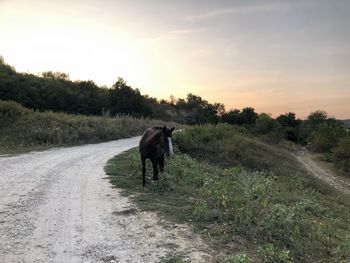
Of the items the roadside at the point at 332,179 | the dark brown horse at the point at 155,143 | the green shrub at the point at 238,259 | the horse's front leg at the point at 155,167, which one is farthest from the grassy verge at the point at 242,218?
the roadside at the point at 332,179

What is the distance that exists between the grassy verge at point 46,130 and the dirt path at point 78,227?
38.5 feet

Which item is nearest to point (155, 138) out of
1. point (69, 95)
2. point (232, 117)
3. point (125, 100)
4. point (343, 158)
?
point (343, 158)

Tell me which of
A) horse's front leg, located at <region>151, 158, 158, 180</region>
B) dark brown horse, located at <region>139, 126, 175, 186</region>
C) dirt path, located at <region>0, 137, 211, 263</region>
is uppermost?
dark brown horse, located at <region>139, 126, 175, 186</region>

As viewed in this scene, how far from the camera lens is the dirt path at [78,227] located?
23.2 feet

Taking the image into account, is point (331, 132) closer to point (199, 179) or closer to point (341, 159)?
point (341, 159)

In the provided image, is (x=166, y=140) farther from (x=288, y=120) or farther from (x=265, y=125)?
(x=288, y=120)

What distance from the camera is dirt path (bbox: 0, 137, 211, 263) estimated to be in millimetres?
7062

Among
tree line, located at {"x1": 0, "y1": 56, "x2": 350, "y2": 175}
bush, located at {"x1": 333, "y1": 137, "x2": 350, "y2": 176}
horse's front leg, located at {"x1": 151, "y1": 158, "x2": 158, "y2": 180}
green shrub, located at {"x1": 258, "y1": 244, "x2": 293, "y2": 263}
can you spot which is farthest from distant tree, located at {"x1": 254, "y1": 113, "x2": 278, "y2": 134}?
green shrub, located at {"x1": 258, "y1": 244, "x2": 293, "y2": 263}

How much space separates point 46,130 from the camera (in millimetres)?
28453

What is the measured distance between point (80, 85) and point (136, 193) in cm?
6519

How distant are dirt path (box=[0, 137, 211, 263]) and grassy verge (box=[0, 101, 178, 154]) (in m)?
11.7

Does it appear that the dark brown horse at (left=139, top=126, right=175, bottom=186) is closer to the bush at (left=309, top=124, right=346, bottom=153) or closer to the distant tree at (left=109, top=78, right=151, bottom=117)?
the bush at (left=309, top=124, right=346, bottom=153)

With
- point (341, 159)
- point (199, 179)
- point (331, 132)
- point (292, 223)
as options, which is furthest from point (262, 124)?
point (292, 223)

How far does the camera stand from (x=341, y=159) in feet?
131
